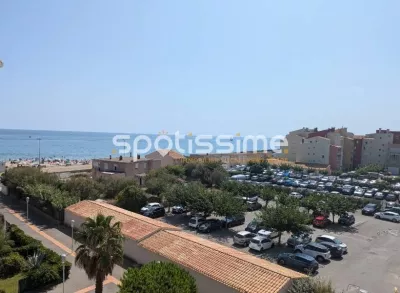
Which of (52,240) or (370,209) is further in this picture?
(370,209)

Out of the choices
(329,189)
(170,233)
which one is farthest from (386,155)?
(170,233)

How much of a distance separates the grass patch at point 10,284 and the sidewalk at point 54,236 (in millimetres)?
1990

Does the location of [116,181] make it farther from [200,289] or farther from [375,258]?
[375,258]

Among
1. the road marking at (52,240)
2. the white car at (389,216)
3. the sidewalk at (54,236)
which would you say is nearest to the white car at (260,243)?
the sidewalk at (54,236)

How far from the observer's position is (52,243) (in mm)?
25438

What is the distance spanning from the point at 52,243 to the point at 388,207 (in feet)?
138

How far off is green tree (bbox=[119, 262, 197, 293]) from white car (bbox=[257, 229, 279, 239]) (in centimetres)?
1541

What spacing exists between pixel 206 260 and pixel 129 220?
31.6 feet

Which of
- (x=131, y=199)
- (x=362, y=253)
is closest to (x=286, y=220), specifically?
(x=362, y=253)

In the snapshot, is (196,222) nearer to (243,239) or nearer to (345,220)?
(243,239)

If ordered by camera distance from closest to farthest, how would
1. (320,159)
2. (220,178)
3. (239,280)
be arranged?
(239,280)
(220,178)
(320,159)

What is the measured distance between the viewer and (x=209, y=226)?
31156 mm

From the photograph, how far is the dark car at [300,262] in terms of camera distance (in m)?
22.2

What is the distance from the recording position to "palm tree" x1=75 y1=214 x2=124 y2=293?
1425cm
